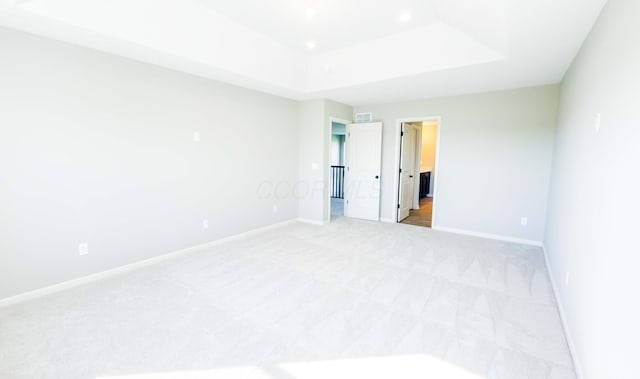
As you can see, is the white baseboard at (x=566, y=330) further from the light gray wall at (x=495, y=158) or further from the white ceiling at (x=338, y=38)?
the white ceiling at (x=338, y=38)

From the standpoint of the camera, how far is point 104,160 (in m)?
2.97

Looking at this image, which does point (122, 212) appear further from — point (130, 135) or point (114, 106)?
point (114, 106)

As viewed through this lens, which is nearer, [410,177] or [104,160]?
[104,160]

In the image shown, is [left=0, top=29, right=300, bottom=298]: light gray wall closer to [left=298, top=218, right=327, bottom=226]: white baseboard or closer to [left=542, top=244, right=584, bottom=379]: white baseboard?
[left=298, top=218, right=327, bottom=226]: white baseboard

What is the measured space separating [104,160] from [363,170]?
→ 14.4 feet

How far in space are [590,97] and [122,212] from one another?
4.62 metres

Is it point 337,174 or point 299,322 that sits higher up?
point 337,174

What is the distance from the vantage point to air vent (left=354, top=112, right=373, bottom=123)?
5.81 m

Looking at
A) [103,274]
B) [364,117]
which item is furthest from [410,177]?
[103,274]

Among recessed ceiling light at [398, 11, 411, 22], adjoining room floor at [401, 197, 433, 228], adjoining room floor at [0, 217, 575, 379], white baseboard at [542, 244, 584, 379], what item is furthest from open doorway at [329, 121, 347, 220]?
white baseboard at [542, 244, 584, 379]

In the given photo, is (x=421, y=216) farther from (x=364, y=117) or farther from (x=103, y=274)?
(x=103, y=274)

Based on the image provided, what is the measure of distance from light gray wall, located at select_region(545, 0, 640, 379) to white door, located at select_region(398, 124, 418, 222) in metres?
3.22

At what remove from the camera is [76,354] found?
1.87 m

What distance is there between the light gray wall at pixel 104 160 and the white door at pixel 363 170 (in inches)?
94.9
